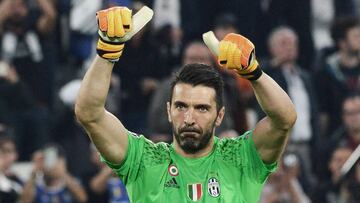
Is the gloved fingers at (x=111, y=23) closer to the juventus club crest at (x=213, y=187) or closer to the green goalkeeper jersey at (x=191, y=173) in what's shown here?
the green goalkeeper jersey at (x=191, y=173)

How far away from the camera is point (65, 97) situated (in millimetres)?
12406

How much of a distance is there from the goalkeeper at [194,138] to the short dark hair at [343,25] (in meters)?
A: 5.84

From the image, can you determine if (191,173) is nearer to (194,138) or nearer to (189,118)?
(194,138)

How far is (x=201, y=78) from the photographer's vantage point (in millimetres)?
6992

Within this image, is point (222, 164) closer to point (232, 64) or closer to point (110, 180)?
point (232, 64)

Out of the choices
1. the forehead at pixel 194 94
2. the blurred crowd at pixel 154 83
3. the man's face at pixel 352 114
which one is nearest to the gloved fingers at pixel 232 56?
the forehead at pixel 194 94

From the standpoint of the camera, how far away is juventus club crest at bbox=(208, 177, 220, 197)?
6.93m

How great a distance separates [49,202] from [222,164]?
4.69 m

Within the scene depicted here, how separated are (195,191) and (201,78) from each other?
683 mm

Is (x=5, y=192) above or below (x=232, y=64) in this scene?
below

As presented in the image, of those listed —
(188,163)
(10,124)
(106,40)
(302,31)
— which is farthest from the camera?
(302,31)

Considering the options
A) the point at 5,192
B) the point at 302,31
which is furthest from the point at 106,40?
the point at 302,31

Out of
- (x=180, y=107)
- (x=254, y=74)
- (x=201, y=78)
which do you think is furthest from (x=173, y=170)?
(x=254, y=74)

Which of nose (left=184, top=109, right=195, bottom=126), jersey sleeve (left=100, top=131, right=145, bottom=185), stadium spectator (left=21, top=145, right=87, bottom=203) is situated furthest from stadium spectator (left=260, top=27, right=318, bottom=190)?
nose (left=184, top=109, right=195, bottom=126)
